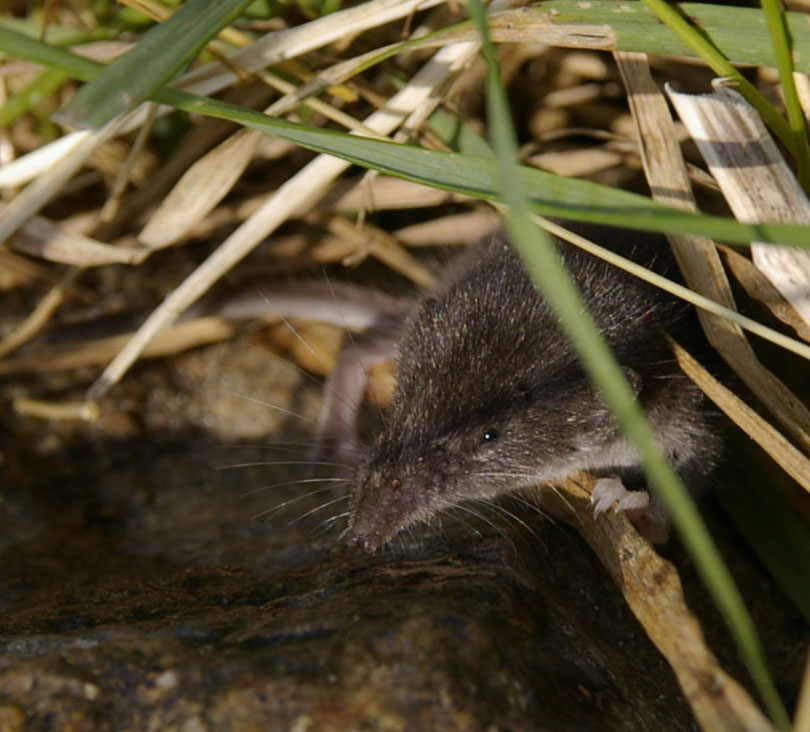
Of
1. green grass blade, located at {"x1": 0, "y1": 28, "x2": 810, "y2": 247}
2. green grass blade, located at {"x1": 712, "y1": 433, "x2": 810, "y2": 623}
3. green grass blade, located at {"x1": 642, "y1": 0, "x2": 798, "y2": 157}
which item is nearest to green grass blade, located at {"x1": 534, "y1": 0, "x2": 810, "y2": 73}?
green grass blade, located at {"x1": 642, "y1": 0, "x2": 798, "y2": 157}

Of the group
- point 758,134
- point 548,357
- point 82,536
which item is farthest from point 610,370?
point 82,536

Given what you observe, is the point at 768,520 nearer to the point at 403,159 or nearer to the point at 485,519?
the point at 485,519

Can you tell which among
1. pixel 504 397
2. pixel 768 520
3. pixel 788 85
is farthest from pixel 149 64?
pixel 768 520

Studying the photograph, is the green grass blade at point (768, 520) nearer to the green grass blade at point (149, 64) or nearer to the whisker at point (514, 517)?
the whisker at point (514, 517)

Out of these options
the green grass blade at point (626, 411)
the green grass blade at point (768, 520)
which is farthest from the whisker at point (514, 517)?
the green grass blade at point (626, 411)

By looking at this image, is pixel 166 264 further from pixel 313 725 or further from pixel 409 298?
pixel 313 725

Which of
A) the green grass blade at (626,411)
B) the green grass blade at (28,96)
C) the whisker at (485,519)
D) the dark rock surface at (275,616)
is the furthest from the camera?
the green grass blade at (28,96)
